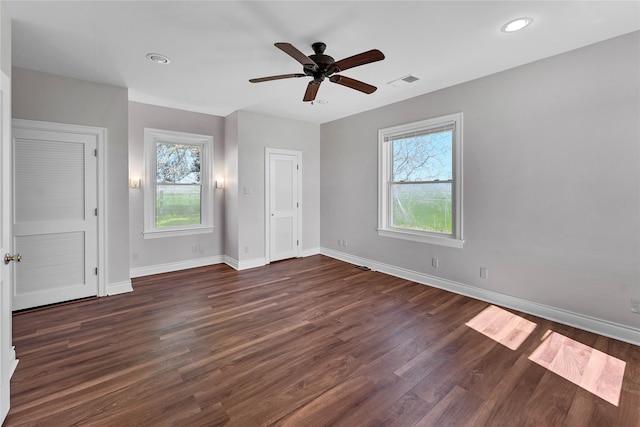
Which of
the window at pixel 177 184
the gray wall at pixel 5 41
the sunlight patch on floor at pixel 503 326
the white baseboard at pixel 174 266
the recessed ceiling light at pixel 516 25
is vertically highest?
the recessed ceiling light at pixel 516 25

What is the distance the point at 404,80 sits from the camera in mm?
3568

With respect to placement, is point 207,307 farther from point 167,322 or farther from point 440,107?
point 440,107

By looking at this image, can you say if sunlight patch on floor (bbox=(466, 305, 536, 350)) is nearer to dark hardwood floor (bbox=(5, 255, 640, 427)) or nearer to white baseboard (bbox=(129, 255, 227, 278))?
dark hardwood floor (bbox=(5, 255, 640, 427))

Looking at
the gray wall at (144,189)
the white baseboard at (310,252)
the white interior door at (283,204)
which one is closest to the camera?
the gray wall at (144,189)

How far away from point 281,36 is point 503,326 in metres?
3.48

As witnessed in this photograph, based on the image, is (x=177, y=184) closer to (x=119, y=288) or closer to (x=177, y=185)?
(x=177, y=185)

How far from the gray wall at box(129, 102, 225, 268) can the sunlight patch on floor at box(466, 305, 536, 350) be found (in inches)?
169

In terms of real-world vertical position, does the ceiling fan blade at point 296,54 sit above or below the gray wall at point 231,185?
above

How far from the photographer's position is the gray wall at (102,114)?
3.20 meters

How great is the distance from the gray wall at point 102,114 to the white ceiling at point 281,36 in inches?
5.6

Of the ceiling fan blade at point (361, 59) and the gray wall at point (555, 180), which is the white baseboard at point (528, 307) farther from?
the ceiling fan blade at point (361, 59)

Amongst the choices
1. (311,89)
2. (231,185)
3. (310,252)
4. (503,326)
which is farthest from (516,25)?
(310,252)

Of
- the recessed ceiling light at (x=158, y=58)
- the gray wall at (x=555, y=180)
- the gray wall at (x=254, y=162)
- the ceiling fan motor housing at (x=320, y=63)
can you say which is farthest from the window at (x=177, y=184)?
the gray wall at (x=555, y=180)

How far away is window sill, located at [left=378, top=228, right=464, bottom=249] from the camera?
3.76 meters
